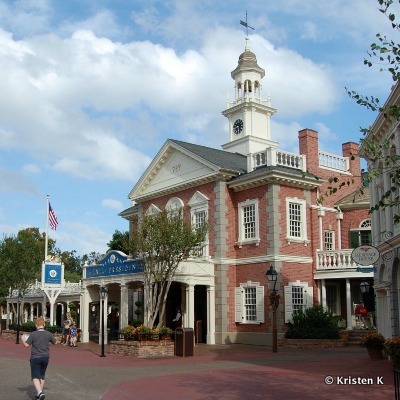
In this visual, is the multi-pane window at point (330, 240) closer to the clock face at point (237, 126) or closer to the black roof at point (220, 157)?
the black roof at point (220, 157)

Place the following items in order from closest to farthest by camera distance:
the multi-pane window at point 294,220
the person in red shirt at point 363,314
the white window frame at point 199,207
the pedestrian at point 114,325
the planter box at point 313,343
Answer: the planter box at point 313,343 < the person in red shirt at point 363,314 < the multi-pane window at point 294,220 < the white window frame at point 199,207 < the pedestrian at point 114,325

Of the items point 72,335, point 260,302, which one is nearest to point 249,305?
point 260,302

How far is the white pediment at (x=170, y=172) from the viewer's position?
102 feet

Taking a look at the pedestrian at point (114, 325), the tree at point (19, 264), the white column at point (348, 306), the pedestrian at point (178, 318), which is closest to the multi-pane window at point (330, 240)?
the white column at point (348, 306)

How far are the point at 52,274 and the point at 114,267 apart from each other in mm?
7137

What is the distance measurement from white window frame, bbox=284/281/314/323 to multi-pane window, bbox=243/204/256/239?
10.1 feet

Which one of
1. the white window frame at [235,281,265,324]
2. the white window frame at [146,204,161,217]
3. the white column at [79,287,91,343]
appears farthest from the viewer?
the white window frame at [146,204,161,217]

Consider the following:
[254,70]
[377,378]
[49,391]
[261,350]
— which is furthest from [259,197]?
[49,391]

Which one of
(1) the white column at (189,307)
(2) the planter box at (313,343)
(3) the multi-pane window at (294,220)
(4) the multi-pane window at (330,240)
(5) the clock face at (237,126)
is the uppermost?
(5) the clock face at (237,126)

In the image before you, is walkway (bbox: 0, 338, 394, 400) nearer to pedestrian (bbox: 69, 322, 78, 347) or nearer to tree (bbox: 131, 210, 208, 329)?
tree (bbox: 131, 210, 208, 329)

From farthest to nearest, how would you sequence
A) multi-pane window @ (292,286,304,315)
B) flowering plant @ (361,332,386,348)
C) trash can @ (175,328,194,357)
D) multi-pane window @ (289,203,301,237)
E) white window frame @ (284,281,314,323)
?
multi-pane window @ (289,203,301,237) < multi-pane window @ (292,286,304,315) < white window frame @ (284,281,314,323) < trash can @ (175,328,194,357) < flowering plant @ (361,332,386,348)

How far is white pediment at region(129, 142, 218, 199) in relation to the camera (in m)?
31.1

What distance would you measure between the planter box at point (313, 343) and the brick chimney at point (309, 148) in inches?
369

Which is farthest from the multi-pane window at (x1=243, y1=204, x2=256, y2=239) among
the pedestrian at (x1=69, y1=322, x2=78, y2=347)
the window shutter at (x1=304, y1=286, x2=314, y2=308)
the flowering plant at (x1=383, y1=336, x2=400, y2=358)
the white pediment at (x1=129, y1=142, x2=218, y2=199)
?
the flowering plant at (x1=383, y1=336, x2=400, y2=358)
